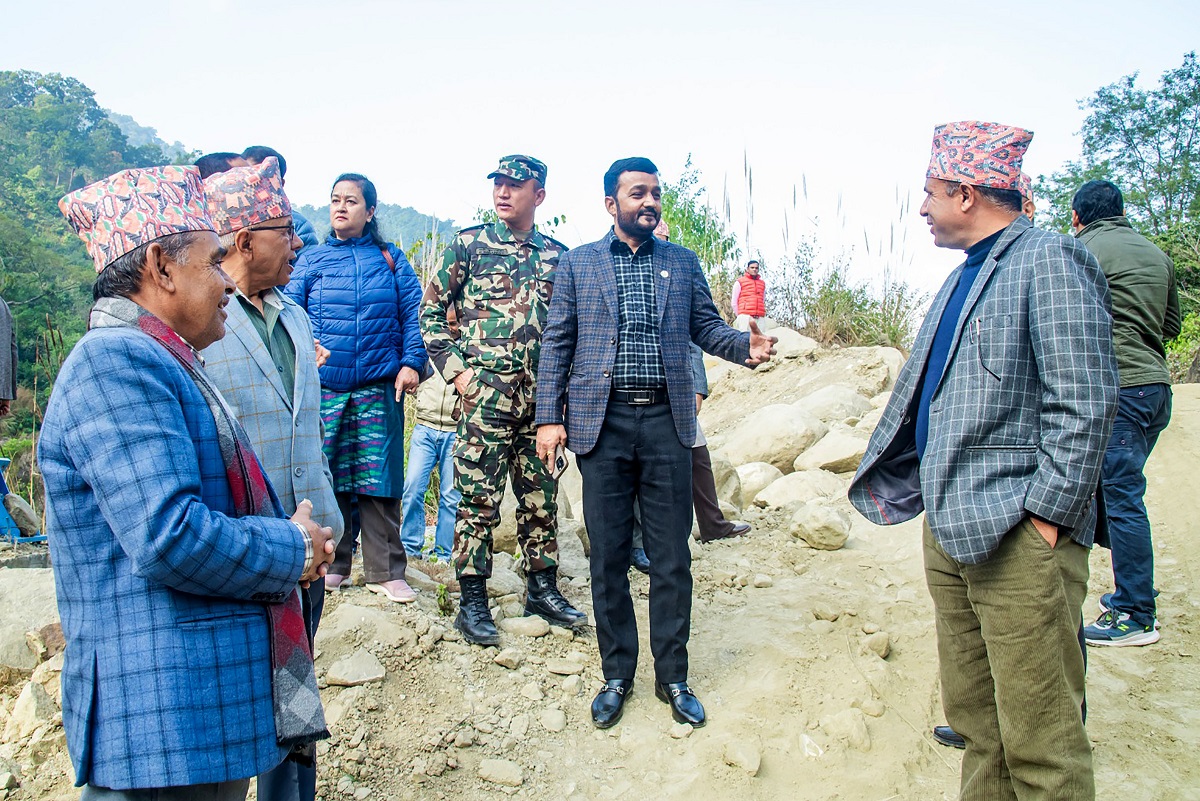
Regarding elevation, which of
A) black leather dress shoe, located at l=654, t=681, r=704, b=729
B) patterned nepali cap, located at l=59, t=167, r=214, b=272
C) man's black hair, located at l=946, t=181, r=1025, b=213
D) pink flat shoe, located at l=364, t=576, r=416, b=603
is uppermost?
man's black hair, located at l=946, t=181, r=1025, b=213

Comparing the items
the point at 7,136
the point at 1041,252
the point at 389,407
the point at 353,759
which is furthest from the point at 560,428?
the point at 7,136

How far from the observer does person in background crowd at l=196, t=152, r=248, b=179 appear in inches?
128

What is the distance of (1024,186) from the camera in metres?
2.57

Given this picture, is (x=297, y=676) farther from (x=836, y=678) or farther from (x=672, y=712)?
(x=836, y=678)

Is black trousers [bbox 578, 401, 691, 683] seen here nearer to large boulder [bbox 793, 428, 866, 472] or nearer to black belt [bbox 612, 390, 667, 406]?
black belt [bbox 612, 390, 667, 406]

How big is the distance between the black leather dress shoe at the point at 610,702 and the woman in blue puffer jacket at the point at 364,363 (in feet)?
3.76

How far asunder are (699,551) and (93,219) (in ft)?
14.5

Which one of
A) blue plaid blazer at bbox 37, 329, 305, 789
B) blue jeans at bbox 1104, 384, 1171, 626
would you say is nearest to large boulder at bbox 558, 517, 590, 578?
blue jeans at bbox 1104, 384, 1171, 626

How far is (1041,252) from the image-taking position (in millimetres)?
2277

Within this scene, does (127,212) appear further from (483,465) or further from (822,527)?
(822,527)

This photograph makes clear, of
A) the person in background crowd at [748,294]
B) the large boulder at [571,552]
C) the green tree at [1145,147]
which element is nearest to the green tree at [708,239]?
the person in background crowd at [748,294]

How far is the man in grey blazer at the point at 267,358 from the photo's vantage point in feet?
7.45

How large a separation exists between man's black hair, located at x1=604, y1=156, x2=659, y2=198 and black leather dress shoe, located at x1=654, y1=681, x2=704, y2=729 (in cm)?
211

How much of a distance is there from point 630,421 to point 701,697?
4.14ft
